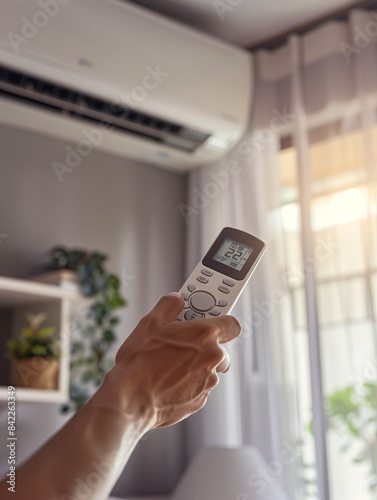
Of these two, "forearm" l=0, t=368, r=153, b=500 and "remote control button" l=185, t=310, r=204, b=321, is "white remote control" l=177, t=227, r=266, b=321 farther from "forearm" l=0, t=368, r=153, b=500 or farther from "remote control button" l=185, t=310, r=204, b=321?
"forearm" l=0, t=368, r=153, b=500

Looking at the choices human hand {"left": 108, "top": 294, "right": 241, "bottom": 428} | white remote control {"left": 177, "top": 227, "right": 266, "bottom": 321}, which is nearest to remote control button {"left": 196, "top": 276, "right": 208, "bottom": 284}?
white remote control {"left": 177, "top": 227, "right": 266, "bottom": 321}

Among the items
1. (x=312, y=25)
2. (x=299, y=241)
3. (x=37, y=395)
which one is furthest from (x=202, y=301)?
(x=312, y=25)

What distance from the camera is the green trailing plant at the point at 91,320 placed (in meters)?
1.87

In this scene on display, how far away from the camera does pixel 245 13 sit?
6.84 feet

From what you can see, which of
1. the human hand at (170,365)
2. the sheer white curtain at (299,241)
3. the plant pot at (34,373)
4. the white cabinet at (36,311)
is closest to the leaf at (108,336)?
the white cabinet at (36,311)

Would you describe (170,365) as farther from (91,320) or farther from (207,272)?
(91,320)

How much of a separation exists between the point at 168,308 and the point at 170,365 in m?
0.10

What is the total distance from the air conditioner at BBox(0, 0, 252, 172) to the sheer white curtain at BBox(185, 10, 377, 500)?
0.14 m

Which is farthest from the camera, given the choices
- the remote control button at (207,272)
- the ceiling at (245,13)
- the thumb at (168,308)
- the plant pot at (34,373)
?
the ceiling at (245,13)

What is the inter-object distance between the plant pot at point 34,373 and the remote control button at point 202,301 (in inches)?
44.0

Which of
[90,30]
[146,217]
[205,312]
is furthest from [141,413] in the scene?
[146,217]

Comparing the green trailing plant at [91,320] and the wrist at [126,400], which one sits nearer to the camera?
the wrist at [126,400]

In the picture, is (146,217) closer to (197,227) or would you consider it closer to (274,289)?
(197,227)

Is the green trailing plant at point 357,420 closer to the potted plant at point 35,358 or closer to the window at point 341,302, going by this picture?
the window at point 341,302
